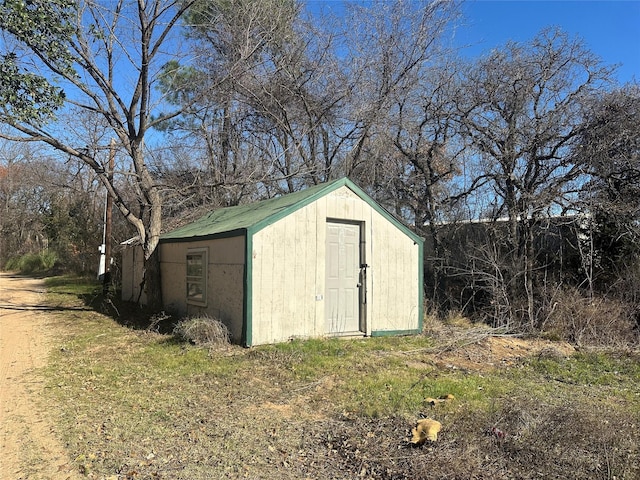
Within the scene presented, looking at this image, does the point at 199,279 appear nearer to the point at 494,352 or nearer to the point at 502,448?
the point at 494,352

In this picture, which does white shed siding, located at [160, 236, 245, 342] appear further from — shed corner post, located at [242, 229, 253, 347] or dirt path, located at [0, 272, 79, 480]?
dirt path, located at [0, 272, 79, 480]

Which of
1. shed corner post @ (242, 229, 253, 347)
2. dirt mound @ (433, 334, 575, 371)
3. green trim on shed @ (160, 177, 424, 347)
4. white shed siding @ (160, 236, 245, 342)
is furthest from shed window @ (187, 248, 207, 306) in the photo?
dirt mound @ (433, 334, 575, 371)

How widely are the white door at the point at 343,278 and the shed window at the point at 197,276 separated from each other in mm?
2508

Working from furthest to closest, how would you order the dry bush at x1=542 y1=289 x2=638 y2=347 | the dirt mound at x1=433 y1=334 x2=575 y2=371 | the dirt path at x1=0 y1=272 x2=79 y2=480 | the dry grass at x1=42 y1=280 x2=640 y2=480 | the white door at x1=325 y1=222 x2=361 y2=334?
the dry bush at x1=542 y1=289 x2=638 y2=347, the white door at x1=325 y1=222 x2=361 y2=334, the dirt mound at x1=433 y1=334 x2=575 y2=371, the dirt path at x1=0 y1=272 x2=79 y2=480, the dry grass at x1=42 y1=280 x2=640 y2=480

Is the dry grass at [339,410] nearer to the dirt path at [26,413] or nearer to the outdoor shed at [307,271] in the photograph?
the dirt path at [26,413]

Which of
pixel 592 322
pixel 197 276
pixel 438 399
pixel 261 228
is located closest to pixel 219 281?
pixel 197 276

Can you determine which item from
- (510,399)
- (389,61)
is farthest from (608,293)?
(389,61)

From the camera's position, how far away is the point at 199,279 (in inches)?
392

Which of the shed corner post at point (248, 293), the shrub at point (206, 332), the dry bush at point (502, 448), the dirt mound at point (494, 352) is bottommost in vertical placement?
the dirt mound at point (494, 352)

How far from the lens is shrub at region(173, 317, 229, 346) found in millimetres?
8078

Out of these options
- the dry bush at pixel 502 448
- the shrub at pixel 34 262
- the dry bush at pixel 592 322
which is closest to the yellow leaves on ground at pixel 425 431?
the dry bush at pixel 502 448

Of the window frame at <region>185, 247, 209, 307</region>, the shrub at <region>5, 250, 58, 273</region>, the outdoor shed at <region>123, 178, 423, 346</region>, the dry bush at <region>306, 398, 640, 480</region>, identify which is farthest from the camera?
the shrub at <region>5, 250, 58, 273</region>

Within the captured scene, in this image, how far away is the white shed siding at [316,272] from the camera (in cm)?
830

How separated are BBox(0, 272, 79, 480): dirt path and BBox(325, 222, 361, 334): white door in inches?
193
